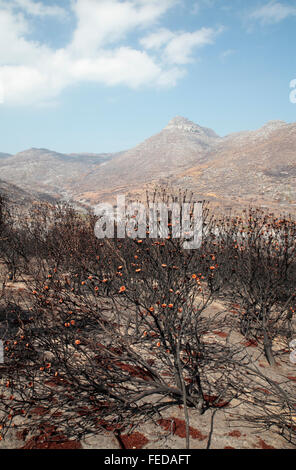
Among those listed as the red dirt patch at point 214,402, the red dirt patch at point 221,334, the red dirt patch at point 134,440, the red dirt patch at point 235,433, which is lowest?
the red dirt patch at point 221,334

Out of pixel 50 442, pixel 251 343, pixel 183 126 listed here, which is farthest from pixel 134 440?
pixel 183 126

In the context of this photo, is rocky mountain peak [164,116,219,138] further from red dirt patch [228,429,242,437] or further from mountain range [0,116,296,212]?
red dirt patch [228,429,242,437]

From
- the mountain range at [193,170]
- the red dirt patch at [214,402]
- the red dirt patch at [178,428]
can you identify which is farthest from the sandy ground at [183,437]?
the mountain range at [193,170]

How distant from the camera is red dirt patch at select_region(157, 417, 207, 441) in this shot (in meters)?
3.00

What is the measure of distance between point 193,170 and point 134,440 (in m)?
61.4

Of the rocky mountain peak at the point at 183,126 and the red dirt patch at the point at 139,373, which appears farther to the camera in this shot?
the rocky mountain peak at the point at 183,126

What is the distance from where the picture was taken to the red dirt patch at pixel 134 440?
2.85 metres

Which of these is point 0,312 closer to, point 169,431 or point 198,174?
point 169,431

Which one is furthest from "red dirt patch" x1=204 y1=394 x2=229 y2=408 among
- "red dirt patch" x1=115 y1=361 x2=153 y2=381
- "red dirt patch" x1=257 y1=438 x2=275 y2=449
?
"red dirt patch" x1=115 y1=361 x2=153 y2=381

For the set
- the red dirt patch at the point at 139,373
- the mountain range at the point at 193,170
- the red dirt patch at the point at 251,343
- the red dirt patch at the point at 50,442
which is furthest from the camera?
the mountain range at the point at 193,170

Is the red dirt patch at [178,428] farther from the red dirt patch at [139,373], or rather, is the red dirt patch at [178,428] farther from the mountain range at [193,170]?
the mountain range at [193,170]

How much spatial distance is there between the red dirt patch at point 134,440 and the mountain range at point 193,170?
12.0 m

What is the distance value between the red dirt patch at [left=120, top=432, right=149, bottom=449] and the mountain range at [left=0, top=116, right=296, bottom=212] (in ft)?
39.4
